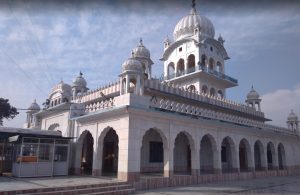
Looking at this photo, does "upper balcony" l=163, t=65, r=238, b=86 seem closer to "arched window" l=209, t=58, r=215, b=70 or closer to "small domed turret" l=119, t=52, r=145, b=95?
"arched window" l=209, t=58, r=215, b=70

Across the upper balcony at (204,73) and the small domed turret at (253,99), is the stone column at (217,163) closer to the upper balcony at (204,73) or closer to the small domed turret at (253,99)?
the upper balcony at (204,73)

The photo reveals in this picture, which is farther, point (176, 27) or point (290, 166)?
point (176, 27)

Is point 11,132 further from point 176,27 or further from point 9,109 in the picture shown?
point 9,109

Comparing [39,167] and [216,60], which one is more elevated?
[216,60]

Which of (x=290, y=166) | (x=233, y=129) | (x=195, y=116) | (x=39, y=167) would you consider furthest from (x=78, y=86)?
(x=290, y=166)

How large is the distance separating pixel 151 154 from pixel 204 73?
1021 centimetres

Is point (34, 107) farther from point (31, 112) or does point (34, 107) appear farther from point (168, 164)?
point (168, 164)

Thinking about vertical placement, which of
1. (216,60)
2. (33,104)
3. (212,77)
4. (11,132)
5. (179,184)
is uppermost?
(216,60)

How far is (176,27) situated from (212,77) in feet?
23.5

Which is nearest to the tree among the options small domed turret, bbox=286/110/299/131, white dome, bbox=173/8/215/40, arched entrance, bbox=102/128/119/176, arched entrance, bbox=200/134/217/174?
arched entrance, bbox=102/128/119/176

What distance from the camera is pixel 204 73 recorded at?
81.6 ft

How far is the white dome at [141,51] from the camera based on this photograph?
913 inches

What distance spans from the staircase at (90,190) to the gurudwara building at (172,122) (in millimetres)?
680

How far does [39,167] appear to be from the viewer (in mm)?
14672
